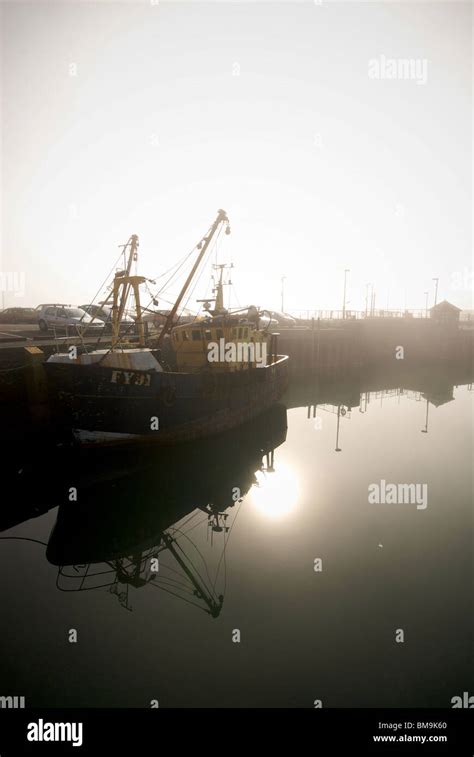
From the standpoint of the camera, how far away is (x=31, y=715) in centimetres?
680

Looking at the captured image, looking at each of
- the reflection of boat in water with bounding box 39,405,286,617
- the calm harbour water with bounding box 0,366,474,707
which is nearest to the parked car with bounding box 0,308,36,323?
the calm harbour water with bounding box 0,366,474,707

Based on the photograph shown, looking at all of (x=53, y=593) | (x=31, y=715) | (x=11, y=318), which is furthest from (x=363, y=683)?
(x=11, y=318)

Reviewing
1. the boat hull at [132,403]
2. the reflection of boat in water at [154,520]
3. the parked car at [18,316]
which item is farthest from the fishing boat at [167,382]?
the parked car at [18,316]

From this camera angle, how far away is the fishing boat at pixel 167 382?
1531 cm

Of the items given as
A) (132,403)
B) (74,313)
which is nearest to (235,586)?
(132,403)

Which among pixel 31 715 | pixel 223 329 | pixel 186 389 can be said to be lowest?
pixel 31 715

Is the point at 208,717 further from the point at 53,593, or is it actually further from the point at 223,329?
the point at 223,329

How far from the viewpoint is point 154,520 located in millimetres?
12992

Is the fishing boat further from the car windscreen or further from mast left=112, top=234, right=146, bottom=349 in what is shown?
the car windscreen

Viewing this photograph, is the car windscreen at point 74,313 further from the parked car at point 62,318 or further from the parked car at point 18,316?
the parked car at point 18,316

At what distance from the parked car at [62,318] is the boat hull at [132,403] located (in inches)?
437

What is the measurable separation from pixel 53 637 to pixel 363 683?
6.69 m

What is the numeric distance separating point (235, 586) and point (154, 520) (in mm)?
4160

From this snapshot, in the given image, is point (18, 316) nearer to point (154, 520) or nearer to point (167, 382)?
point (167, 382)
